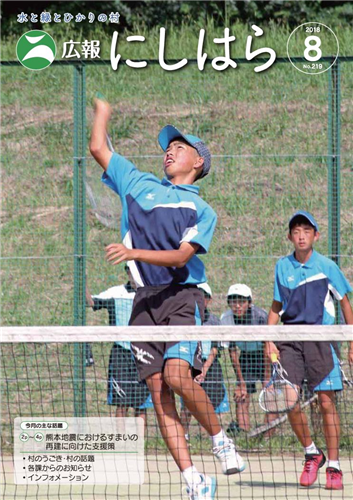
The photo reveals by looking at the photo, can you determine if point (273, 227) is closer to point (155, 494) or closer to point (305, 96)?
point (305, 96)

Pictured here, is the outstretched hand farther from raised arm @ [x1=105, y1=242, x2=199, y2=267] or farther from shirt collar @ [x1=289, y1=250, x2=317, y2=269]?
shirt collar @ [x1=289, y1=250, x2=317, y2=269]

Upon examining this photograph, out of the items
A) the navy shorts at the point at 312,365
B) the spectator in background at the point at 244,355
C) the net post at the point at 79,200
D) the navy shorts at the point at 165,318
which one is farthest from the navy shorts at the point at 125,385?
the navy shorts at the point at 165,318

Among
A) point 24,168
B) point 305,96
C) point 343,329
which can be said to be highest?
point 305,96

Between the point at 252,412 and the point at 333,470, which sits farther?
the point at 252,412

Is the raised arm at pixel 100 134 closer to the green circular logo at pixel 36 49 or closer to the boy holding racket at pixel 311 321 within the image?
the boy holding racket at pixel 311 321

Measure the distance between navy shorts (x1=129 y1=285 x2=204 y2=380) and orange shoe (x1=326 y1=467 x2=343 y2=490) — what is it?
139 centimetres

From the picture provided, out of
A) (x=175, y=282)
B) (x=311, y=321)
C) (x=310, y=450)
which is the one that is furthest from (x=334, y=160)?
(x=175, y=282)

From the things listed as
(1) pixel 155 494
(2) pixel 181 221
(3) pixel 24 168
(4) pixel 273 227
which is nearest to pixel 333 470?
(1) pixel 155 494

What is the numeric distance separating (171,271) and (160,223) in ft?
0.93

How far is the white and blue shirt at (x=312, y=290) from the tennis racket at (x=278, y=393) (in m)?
0.35

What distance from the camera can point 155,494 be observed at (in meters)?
6.73

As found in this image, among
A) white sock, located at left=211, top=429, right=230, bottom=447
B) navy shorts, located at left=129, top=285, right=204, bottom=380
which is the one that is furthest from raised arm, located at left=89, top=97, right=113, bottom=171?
white sock, located at left=211, top=429, right=230, bottom=447

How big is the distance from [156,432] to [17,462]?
1.33 meters

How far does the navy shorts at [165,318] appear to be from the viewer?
584 cm
